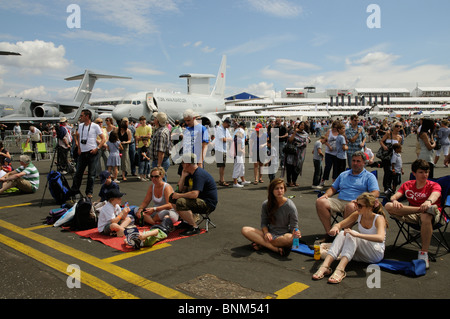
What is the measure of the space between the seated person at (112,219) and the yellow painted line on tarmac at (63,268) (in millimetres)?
1033

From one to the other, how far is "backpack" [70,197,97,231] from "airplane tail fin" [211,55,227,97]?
35709 mm

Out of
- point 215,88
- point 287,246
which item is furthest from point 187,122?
point 215,88

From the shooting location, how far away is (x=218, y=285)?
157 inches

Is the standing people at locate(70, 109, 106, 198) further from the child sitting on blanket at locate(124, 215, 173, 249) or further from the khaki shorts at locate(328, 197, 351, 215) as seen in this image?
the khaki shorts at locate(328, 197, 351, 215)

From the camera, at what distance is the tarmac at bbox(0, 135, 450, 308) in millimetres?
3734

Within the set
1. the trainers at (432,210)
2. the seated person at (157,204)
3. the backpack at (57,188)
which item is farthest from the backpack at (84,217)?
the trainers at (432,210)

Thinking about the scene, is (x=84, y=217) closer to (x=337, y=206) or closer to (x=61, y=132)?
(x=337, y=206)

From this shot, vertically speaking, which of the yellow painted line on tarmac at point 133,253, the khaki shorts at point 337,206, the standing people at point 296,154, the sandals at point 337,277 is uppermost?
the standing people at point 296,154

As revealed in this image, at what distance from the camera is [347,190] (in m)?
5.59

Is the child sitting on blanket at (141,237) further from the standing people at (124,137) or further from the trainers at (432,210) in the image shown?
the standing people at (124,137)

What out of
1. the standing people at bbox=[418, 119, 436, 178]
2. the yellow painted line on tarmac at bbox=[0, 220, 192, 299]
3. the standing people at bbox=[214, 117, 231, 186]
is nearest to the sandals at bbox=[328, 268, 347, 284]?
the yellow painted line on tarmac at bbox=[0, 220, 192, 299]

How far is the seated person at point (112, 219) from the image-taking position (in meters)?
5.71
